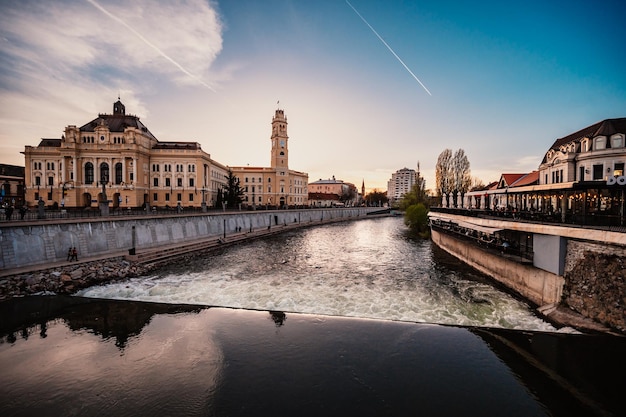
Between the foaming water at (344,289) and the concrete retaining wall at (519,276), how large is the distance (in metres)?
0.75

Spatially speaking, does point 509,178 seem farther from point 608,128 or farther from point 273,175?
point 273,175

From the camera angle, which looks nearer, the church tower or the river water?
the river water

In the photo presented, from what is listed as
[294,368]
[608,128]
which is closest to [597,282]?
[294,368]

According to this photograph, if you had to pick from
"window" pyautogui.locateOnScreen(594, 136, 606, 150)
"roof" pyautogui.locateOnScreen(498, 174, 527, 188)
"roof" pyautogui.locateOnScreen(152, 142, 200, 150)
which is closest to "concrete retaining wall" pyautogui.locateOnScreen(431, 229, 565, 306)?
"window" pyautogui.locateOnScreen(594, 136, 606, 150)

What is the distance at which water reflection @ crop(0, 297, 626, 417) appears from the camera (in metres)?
8.02

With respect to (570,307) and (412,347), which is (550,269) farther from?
(412,347)

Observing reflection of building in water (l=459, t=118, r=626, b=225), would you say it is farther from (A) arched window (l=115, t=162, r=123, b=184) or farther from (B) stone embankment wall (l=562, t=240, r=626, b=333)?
(A) arched window (l=115, t=162, r=123, b=184)

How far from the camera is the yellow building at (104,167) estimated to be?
50156 millimetres

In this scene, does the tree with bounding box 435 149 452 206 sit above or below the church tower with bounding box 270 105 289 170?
below

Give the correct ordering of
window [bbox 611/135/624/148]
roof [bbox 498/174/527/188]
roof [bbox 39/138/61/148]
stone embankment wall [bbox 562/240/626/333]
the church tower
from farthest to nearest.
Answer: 1. the church tower
2. roof [bbox 39/138/61/148]
3. roof [bbox 498/174/527/188]
4. window [bbox 611/135/624/148]
5. stone embankment wall [bbox 562/240/626/333]

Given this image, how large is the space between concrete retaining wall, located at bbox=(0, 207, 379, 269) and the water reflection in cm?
701

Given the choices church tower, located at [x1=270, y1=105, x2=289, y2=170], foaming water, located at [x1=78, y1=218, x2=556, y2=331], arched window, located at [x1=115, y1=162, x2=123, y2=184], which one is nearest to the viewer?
foaming water, located at [x1=78, y1=218, x2=556, y2=331]

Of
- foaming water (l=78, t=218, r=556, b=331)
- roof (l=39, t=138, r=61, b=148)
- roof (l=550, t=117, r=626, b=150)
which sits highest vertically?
roof (l=39, t=138, r=61, b=148)

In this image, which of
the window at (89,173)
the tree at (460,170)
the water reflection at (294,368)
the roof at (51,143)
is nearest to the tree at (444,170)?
the tree at (460,170)
